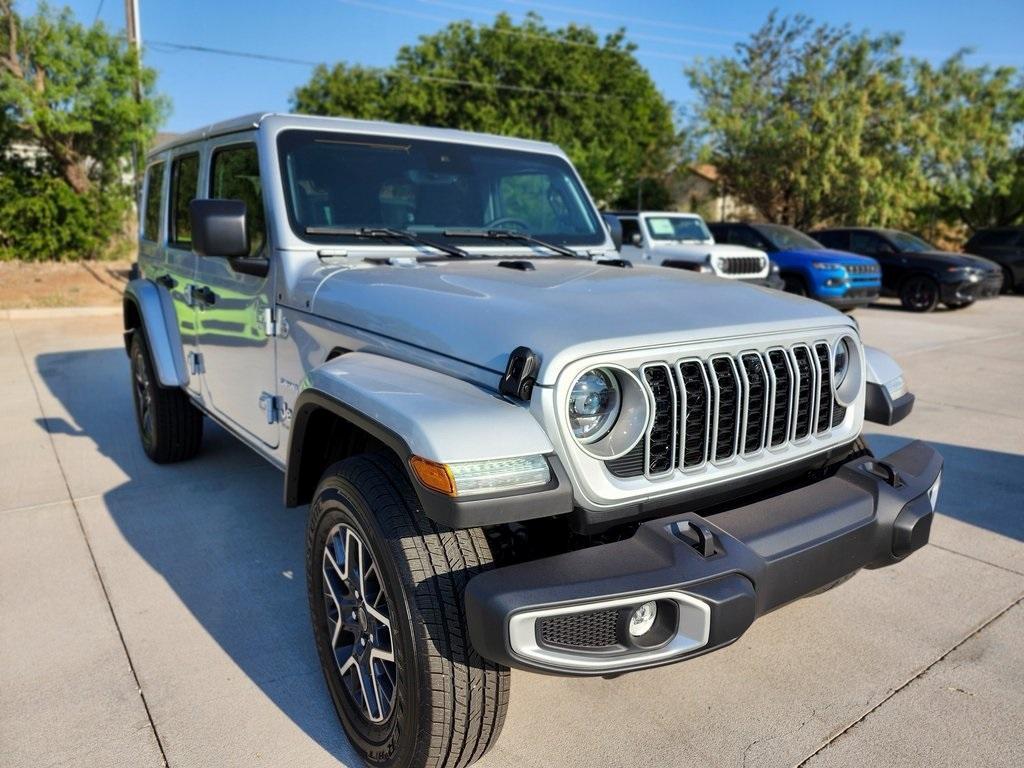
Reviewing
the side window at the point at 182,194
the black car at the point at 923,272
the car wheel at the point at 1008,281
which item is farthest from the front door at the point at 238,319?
the car wheel at the point at 1008,281

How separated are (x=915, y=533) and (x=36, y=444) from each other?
5.51m

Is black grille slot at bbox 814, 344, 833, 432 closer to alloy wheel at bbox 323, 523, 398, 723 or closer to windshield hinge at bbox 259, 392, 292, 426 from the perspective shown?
alloy wheel at bbox 323, 523, 398, 723

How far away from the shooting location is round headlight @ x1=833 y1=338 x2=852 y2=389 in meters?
2.72

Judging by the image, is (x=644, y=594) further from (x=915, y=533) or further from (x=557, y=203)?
(x=557, y=203)

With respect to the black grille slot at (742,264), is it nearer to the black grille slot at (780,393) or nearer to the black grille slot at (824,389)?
the black grille slot at (824,389)

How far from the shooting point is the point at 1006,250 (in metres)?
17.3

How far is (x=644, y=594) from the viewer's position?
181cm

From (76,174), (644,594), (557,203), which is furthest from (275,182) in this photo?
(76,174)

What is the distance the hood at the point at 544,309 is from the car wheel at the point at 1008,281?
1755 centimetres

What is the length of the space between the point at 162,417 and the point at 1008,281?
1834cm

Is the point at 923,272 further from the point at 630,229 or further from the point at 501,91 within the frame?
the point at 501,91

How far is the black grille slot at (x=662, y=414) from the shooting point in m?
2.12

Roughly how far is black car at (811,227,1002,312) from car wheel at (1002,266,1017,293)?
11.2 ft

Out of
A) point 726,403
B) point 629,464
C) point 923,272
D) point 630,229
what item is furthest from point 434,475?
point 923,272
